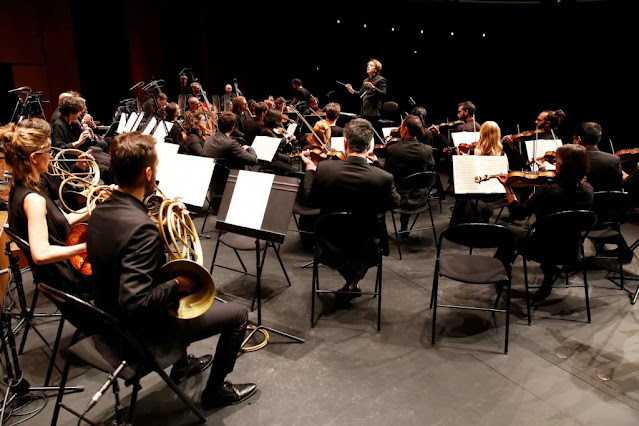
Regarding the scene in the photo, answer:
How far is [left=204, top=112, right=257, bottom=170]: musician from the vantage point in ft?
16.7

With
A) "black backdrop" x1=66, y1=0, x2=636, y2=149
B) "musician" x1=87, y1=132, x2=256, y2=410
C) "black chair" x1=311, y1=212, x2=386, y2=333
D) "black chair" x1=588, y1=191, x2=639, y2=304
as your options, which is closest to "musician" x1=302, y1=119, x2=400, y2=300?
"black chair" x1=311, y1=212, x2=386, y2=333

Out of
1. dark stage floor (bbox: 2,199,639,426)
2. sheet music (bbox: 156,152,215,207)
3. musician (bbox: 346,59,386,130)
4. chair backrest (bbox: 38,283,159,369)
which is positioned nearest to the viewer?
chair backrest (bbox: 38,283,159,369)

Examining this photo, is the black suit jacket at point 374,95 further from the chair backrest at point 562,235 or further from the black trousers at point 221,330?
the black trousers at point 221,330

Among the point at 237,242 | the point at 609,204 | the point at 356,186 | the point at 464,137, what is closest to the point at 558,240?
the point at 609,204

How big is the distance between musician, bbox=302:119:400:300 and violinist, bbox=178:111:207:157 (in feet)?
9.40

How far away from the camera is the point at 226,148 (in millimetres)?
5090

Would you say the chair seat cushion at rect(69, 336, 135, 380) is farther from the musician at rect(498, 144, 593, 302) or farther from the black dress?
the musician at rect(498, 144, 593, 302)

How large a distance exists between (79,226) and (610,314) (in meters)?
3.99

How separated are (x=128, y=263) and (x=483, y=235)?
2259 millimetres

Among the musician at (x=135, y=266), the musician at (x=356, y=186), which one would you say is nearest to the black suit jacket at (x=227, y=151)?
the musician at (x=356, y=186)

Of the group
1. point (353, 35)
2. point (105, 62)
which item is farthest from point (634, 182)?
point (105, 62)

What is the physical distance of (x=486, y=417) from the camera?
8.13 feet

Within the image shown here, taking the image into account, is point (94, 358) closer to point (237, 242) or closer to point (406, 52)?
point (237, 242)

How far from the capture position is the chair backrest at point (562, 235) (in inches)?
123
